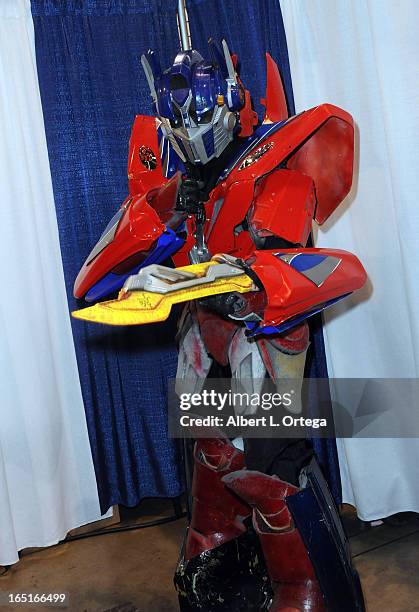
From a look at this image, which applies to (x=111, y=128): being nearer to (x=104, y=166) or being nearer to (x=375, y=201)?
(x=104, y=166)

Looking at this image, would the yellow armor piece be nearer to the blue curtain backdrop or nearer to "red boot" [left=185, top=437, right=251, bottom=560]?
"red boot" [left=185, top=437, right=251, bottom=560]

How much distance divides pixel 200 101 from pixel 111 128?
797 mm

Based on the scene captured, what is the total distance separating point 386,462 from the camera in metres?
2.13

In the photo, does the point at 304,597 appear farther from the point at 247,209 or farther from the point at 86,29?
the point at 86,29

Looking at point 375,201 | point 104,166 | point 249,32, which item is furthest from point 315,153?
point 104,166

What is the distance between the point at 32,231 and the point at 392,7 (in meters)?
1.20

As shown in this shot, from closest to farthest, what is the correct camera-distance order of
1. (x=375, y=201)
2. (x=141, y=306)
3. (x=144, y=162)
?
(x=141, y=306) < (x=144, y=162) < (x=375, y=201)

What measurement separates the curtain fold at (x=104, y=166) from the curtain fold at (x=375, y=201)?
1.49 ft

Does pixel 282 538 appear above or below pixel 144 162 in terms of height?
below

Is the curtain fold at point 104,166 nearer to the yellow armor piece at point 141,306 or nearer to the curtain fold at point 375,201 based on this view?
the curtain fold at point 375,201

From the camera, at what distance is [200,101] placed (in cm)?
139

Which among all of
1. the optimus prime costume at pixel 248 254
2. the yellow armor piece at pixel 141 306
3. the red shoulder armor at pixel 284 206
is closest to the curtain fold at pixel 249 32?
the optimus prime costume at pixel 248 254

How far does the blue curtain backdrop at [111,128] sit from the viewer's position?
6.72 ft

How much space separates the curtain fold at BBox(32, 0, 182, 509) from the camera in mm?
2057
